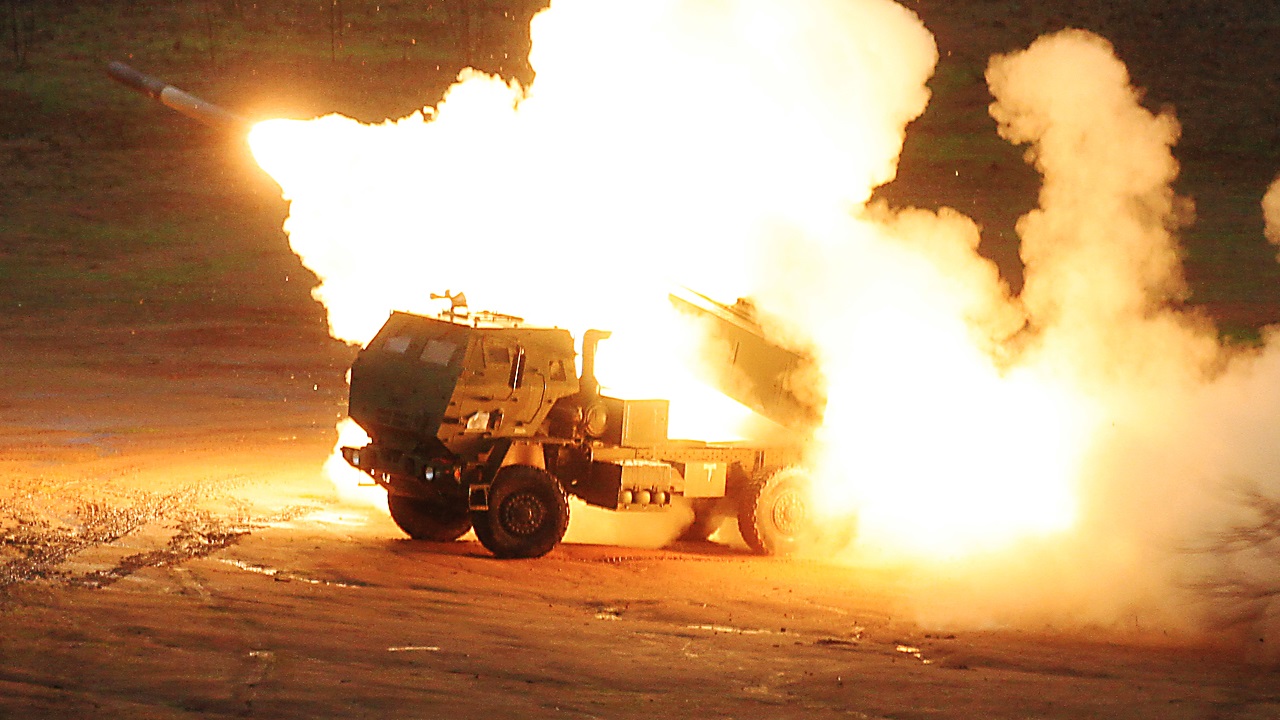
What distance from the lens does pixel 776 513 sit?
17328 millimetres

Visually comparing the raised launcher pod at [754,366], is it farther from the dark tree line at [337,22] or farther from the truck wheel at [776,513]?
the dark tree line at [337,22]

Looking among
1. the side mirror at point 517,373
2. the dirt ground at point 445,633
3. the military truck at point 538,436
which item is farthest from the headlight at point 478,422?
the dirt ground at point 445,633

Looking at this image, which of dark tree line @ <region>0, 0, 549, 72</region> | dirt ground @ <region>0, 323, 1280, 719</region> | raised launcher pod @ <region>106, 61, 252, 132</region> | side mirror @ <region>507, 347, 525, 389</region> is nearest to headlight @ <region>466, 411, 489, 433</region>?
side mirror @ <region>507, 347, 525, 389</region>

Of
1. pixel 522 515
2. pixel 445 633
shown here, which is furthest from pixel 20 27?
pixel 445 633

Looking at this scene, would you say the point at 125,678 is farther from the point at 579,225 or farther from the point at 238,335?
the point at 238,335

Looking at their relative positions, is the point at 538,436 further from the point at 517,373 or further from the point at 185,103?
the point at 185,103

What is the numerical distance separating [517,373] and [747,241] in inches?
Result: 135

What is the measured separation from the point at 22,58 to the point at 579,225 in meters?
38.6

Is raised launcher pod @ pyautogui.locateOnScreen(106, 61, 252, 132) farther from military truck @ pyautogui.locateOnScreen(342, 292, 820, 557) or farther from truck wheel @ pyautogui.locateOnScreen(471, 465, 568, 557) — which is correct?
truck wheel @ pyautogui.locateOnScreen(471, 465, 568, 557)

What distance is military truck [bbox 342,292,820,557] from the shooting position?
1584 cm

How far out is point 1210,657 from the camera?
42.7 ft

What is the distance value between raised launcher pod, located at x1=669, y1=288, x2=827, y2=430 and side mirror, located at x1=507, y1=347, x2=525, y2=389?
212cm

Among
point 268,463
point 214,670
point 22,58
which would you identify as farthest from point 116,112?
point 214,670

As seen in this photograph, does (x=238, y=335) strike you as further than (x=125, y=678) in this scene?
Yes
